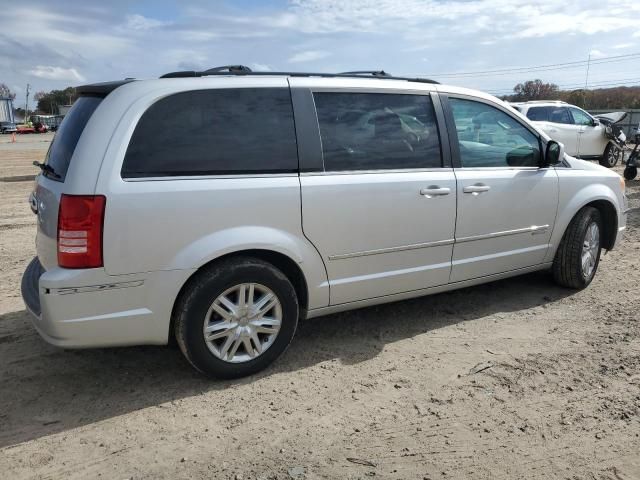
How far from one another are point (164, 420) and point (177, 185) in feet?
4.33

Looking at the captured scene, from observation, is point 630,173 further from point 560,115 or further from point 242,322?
point 242,322

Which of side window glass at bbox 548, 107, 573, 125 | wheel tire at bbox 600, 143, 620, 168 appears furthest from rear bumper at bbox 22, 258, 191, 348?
wheel tire at bbox 600, 143, 620, 168

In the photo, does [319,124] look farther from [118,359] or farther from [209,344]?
[118,359]

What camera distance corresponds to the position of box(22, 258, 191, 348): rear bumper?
2893 millimetres

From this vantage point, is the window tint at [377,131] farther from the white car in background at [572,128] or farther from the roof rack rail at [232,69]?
the white car in background at [572,128]

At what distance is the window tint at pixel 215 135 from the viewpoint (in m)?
3.04

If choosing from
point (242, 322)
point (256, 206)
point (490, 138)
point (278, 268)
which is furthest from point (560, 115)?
point (242, 322)

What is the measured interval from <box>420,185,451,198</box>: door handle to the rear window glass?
2.20 m

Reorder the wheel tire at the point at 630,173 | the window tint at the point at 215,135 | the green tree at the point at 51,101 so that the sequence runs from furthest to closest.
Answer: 1. the green tree at the point at 51,101
2. the wheel tire at the point at 630,173
3. the window tint at the point at 215,135

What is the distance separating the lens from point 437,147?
4047mm

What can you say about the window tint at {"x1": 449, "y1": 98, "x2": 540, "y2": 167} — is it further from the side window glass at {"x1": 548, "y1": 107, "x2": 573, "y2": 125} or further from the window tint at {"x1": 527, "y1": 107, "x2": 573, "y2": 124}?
the side window glass at {"x1": 548, "y1": 107, "x2": 573, "y2": 125}

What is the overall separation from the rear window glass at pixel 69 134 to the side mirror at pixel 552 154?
3.55m

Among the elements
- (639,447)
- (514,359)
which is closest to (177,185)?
(514,359)

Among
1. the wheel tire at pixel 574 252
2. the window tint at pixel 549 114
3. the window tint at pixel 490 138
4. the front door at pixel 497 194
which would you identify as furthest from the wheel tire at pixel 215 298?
the window tint at pixel 549 114
